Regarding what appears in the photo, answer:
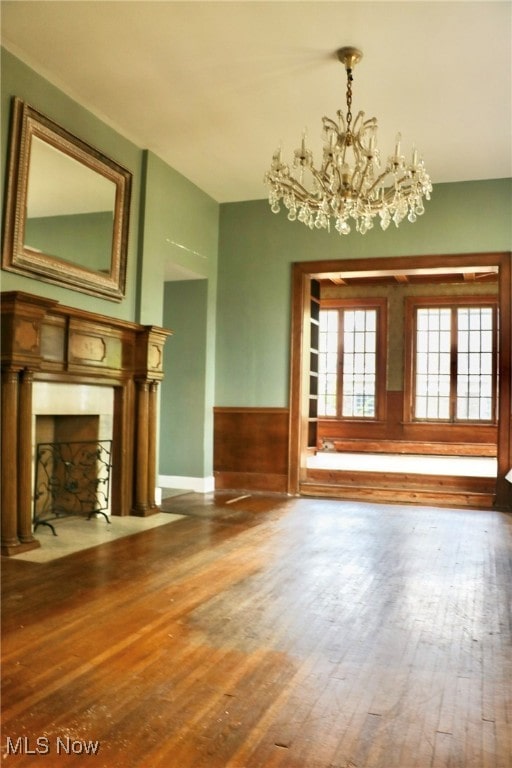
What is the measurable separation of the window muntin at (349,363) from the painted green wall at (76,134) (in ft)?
20.8

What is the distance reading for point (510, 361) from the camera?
647 cm

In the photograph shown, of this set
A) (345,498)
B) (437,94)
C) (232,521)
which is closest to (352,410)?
(345,498)

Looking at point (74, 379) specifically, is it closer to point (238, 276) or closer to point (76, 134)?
point (76, 134)

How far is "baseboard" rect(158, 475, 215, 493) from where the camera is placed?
23.9 ft

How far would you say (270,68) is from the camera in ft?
14.9

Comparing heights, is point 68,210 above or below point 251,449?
above

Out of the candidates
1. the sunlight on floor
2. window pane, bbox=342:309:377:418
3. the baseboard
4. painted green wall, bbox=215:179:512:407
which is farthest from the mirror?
window pane, bbox=342:309:377:418

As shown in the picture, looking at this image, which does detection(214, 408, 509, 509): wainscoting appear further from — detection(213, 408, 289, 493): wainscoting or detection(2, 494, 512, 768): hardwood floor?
detection(2, 494, 512, 768): hardwood floor

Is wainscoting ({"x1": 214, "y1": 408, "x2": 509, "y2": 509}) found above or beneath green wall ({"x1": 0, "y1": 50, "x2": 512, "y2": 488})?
beneath

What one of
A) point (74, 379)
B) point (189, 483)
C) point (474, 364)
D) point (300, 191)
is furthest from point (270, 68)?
point (474, 364)

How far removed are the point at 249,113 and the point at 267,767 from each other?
15.8 ft

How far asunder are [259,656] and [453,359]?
9.78 m

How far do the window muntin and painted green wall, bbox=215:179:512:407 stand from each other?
4.83 meters

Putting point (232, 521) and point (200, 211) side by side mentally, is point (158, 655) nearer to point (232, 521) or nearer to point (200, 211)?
point (232, 521)
